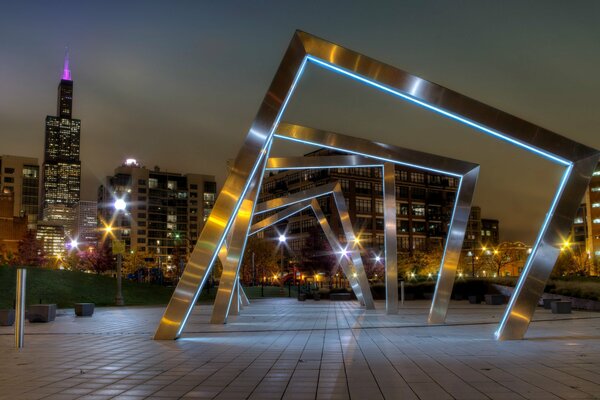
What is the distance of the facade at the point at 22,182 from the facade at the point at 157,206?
2072 cm

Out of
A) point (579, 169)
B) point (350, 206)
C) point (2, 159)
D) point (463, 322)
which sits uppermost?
point (2, 159)

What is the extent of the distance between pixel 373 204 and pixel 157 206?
83.3 metres

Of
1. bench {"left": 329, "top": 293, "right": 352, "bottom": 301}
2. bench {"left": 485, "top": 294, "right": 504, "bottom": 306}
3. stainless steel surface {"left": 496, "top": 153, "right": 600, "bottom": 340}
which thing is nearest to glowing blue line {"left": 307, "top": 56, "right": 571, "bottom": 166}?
stainless steel surface {"left": 496, "top": 153, "right": 600, "bottom": 340}

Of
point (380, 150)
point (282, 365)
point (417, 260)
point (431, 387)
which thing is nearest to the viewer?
point (431, 387)

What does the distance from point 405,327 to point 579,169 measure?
27.2 feet

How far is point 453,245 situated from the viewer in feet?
72.1

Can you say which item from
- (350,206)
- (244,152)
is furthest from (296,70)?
(350,206)

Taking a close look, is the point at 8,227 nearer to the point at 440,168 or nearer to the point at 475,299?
the point at 475,299

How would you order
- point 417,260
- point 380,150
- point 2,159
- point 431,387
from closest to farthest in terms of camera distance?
point 431,387, point 380,150, point 417,260, point 2,159

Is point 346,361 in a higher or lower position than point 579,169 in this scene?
lower

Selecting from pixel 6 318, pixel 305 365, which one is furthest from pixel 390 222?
pixel 6 318

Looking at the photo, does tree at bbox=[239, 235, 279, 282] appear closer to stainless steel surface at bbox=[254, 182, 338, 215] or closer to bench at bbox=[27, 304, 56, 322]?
stainless steel surface at bbox=[254, 182, 338, 215]

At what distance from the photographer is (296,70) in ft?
47.1

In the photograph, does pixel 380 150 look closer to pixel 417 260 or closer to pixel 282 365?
pixel 282 365
